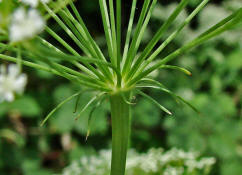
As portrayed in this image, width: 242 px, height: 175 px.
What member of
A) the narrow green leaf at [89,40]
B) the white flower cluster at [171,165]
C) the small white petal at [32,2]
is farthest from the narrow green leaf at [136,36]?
the white flower cluster at [171,165]

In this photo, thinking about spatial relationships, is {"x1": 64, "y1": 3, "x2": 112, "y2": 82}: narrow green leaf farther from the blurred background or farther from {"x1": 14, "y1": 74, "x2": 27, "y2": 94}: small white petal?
the blurred background

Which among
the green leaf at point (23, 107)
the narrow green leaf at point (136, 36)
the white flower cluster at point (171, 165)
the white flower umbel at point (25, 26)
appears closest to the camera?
the white flower umbel at point (25, 26)

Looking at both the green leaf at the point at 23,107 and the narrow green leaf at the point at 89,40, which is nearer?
the narrow green leaf at the point at 89,40

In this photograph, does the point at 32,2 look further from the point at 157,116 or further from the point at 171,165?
the point at 157,116

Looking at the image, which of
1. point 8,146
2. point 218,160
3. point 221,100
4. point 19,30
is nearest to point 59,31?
point 8,146

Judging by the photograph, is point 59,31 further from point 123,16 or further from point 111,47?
point 111,47

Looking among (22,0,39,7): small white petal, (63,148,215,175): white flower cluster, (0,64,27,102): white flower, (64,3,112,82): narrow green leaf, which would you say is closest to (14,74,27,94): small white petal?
(0,64,27,102): white flower

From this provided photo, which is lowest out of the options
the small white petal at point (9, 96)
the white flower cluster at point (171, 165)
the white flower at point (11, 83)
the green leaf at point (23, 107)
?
the small white petal at point (9, 96)

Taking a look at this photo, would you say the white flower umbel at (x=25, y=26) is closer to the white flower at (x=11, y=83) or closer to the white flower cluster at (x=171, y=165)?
the white flower at (x=11, y=83)
